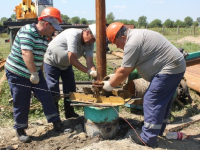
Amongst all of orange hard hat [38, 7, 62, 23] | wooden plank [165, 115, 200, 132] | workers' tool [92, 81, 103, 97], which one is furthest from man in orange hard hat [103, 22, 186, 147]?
wooden plank [165, 115, 200, 132]

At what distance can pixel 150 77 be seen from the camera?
11.5 ft

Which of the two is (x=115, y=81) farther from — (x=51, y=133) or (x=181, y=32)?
(x=181, y=32)

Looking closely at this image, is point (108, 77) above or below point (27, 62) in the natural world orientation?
below

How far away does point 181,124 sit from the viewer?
455cm

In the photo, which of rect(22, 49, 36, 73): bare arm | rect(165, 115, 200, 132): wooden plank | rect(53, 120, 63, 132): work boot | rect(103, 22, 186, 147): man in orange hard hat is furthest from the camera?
rect(165, 115, 200, 132): wooden plank

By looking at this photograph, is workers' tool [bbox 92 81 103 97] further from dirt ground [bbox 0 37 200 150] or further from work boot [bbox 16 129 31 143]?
work boot [bbox 16 129 31 143]

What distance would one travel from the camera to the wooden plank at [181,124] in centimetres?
439

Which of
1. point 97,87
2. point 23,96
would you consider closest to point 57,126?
point 23,96

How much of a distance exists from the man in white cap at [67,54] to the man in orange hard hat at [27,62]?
1.17 ft

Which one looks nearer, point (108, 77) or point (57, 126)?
point (108, 77)

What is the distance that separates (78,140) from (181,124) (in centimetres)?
191

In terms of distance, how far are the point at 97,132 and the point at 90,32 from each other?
5.23ft

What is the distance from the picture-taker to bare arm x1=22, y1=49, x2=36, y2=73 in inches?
141

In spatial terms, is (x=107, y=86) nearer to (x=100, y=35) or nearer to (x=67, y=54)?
(x=100, y=35)
